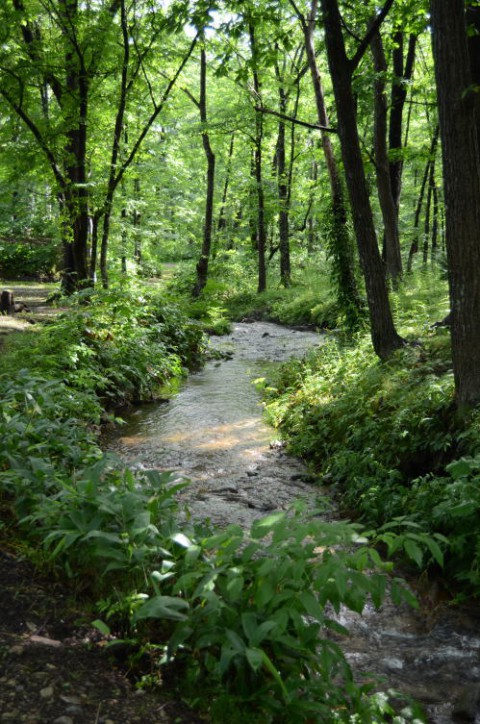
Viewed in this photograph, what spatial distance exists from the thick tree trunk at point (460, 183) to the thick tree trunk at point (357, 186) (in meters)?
2.43

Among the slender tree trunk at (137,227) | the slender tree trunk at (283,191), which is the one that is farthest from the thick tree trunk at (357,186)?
the slender tree trunk at (137,227)

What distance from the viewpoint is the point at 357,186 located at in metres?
7.88

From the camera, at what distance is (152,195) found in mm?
24828

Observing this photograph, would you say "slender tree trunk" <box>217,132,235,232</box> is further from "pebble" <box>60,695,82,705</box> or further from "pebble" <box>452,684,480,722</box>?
"pebble" <box>60,695,82,705</box>

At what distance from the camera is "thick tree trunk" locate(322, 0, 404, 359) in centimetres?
734

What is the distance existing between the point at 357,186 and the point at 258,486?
458 centimetres

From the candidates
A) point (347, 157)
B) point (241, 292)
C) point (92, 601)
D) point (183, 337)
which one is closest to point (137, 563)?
point (92, 601)

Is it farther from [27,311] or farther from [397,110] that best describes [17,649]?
[397,110]

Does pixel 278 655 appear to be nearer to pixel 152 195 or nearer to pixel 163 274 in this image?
pixel 152 195

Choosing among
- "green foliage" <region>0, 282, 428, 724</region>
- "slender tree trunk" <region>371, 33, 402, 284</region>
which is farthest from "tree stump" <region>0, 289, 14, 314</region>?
"green foliage" <region>0, 282, 428, 724</region>

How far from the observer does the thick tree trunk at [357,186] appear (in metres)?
7.34

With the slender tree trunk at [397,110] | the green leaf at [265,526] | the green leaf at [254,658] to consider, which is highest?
the slender tree trunk at [397,110]

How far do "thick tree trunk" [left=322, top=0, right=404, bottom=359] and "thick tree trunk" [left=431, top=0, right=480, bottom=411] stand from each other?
7.96ft

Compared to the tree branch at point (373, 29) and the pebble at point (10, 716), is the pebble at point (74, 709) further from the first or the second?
the tree branch at point (373, 29)
